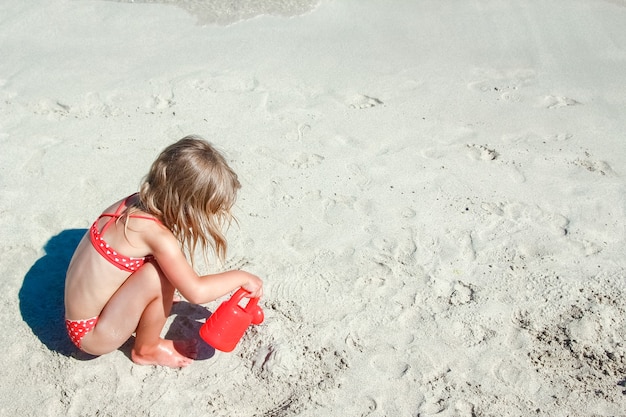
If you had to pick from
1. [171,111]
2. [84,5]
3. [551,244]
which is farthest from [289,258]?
[84,5]

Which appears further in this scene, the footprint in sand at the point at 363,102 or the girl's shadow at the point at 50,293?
the footprint in sand at the point at 363,102

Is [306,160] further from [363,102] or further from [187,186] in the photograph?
[187,186]

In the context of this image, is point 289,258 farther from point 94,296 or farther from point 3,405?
point 3,405

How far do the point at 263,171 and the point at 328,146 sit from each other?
0.40 metres

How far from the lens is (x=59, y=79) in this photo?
4.14 metres

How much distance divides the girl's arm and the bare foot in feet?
0.95

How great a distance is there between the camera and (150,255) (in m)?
2.33

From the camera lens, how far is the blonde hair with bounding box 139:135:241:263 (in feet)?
7.38

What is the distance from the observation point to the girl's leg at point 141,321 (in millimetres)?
2299

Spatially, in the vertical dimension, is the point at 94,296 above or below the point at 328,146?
above

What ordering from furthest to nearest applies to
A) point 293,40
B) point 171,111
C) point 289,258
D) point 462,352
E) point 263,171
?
1. point 293,40
2. point 171,111
3. point 263,171
4. point 289,258
5. point 462,352

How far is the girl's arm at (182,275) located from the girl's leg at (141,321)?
6cm

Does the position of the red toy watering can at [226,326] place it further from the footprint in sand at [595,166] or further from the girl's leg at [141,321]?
the footprint in sand at [595,166]

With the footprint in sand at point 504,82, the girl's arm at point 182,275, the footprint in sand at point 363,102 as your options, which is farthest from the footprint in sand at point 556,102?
the girl's arm at point 182,275
